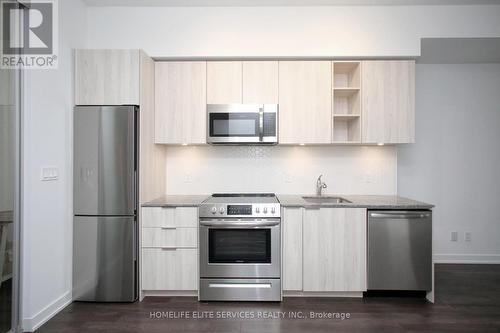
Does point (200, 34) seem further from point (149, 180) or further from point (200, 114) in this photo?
point (149, 180)

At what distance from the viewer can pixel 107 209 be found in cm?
274

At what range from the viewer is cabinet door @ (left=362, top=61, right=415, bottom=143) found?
10.2 ft

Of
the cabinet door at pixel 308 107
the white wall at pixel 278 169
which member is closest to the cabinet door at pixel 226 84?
the cabinet door at pixel 308 107

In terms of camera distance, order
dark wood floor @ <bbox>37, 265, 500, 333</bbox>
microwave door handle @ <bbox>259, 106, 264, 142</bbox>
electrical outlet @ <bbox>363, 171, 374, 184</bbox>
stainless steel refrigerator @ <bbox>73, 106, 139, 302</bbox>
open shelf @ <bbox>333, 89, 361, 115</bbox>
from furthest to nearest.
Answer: electrical outlet @ <bbox>363, 171, 374, 184</bbox>
open shelf @ <bbox>333, 89, 361, 115</bbox>
microwave door handle @ <bbox>259, 106, 264, 142</bbox>
stainless steel refrigerator @ <bbox>73, 106, 139, 302</bbox>
dark wood floor @ <bbox>37, 265, 500, 333</bbox>

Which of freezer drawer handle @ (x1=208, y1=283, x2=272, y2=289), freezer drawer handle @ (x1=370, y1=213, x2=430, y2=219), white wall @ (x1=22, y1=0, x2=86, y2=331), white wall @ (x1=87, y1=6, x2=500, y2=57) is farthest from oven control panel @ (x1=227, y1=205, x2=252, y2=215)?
white wall @ (x1=87, y1=6, x2=500, y2=57)

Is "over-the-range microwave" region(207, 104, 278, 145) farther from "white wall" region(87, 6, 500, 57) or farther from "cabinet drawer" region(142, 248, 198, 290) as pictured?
"cabinet drawer" region(142, 248, 198, 290)

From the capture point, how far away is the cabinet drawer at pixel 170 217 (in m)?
2.83

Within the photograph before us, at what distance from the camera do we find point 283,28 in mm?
3148

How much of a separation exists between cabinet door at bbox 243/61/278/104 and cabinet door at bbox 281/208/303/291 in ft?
4.22

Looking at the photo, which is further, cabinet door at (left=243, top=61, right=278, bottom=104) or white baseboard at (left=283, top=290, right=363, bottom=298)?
cabinet door at (left=243, top=61, right=278, bottom=104)

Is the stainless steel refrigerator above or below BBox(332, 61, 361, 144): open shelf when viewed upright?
below

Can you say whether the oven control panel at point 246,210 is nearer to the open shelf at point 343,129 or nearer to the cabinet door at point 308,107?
the cabinet door at point 308,107

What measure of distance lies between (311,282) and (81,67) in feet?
9.62
